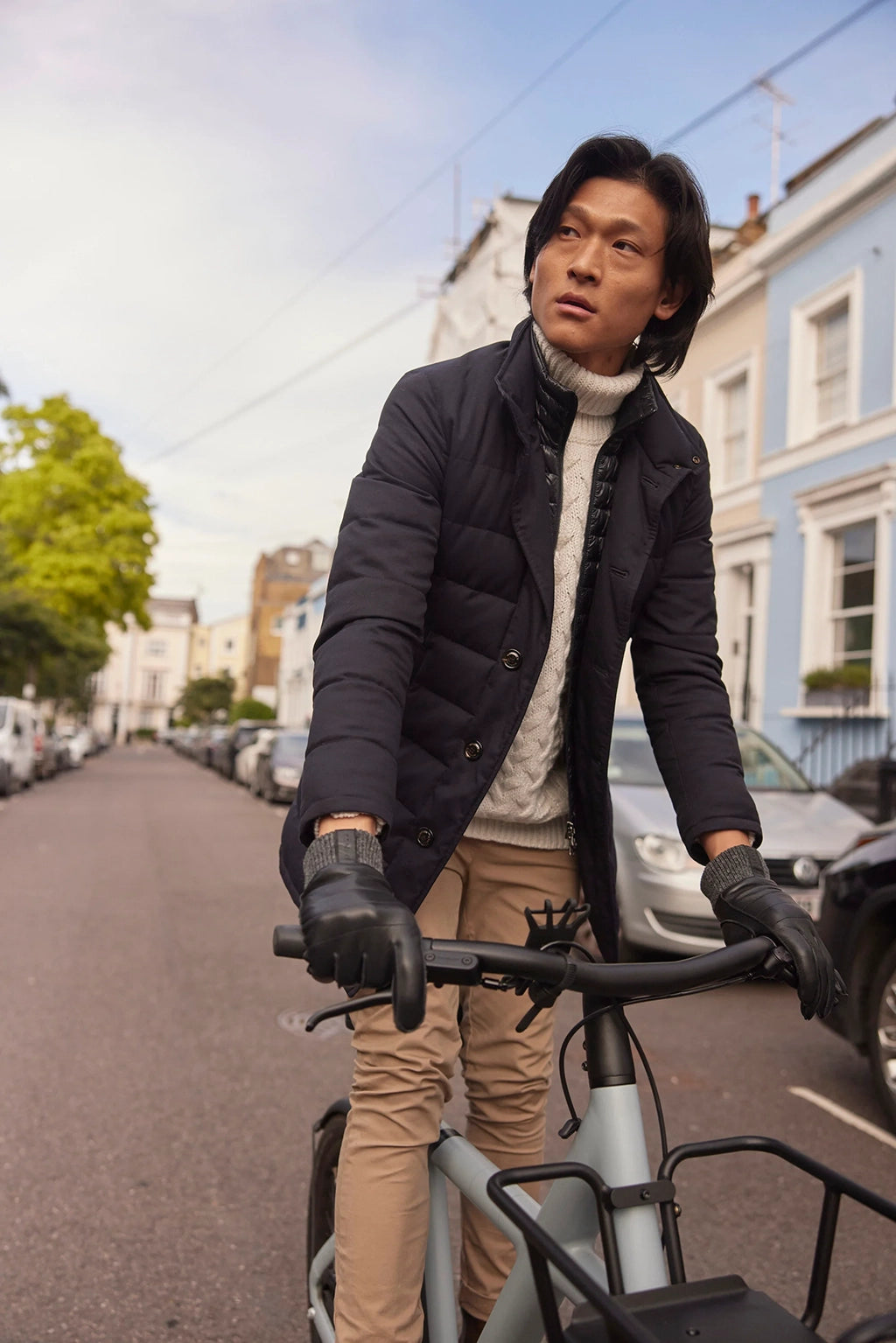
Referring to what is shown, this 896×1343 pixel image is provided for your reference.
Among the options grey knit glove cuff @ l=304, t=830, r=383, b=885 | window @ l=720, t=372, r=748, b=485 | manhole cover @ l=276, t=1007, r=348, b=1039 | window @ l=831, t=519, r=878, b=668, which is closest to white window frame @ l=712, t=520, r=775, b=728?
window @ l=720, t=372, r=748, b=485

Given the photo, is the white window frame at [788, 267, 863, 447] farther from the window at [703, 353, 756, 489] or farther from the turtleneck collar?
the turtleneck collar

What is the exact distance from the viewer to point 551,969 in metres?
1.37

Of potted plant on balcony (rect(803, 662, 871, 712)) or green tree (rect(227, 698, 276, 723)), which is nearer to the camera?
potted plant on balcony (rect(803, 662, 871, 712))

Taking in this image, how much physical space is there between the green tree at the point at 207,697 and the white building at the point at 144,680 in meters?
13.1

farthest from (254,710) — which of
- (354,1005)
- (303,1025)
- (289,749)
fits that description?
(354,1005)

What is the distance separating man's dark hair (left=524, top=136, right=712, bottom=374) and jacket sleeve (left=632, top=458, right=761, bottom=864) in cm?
33

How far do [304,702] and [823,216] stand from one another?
4226cm

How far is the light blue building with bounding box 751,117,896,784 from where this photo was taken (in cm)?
1448

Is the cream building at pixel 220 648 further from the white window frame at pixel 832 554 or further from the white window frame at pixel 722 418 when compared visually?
the white window frame at pixel 832 554

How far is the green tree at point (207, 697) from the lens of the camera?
305 ft

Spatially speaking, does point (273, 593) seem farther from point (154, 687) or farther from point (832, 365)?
point (832, 365)

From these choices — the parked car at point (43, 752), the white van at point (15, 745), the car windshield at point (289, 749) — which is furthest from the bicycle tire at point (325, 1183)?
the parked car at point (43, 752)

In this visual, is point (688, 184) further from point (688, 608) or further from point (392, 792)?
point (392, 792)

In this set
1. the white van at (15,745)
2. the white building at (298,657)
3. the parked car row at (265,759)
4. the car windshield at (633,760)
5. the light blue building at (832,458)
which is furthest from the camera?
the white building at (298,657)
